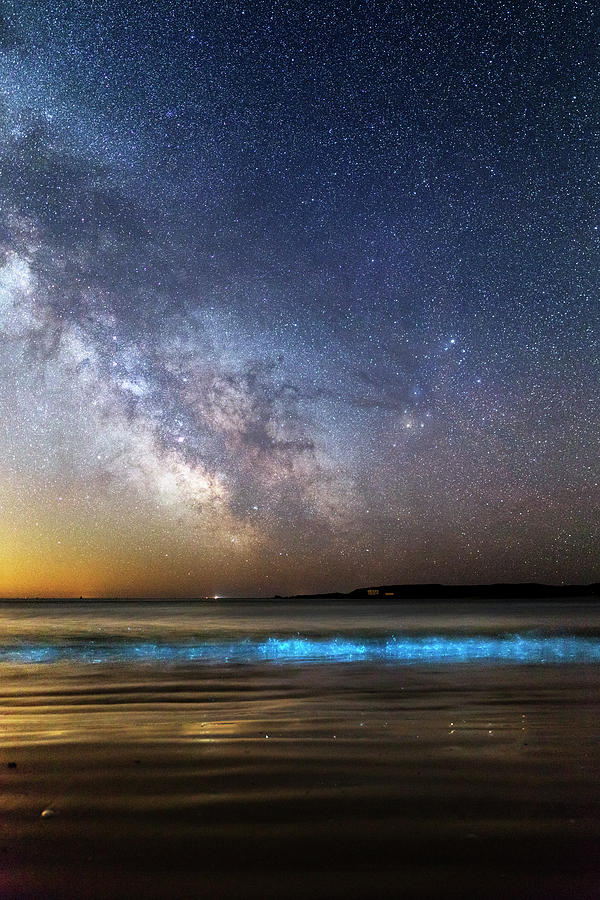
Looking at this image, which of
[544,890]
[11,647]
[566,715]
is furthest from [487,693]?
[11,647]

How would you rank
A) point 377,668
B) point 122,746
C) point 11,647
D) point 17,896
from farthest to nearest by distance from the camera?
point 11,647 → point 377,668 → point 122,746 → point 17,896

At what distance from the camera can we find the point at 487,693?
12.1 m

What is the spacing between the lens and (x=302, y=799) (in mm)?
5258

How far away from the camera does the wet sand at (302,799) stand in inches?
148

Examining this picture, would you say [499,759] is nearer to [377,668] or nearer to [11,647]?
[377,668]

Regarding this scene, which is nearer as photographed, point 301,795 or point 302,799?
point 302,799

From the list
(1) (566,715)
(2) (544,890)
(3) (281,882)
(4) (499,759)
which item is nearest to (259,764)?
(4) (499,759)

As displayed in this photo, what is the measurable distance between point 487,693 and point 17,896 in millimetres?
10026

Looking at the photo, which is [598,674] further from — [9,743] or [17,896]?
[17,896]

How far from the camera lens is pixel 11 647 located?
2980 cm

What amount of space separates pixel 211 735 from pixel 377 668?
10.4m

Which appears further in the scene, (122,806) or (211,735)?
(211,735)

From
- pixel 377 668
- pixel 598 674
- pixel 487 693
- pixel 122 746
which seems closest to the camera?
pixel 122 746

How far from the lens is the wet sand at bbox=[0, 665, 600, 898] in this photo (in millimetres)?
3748
